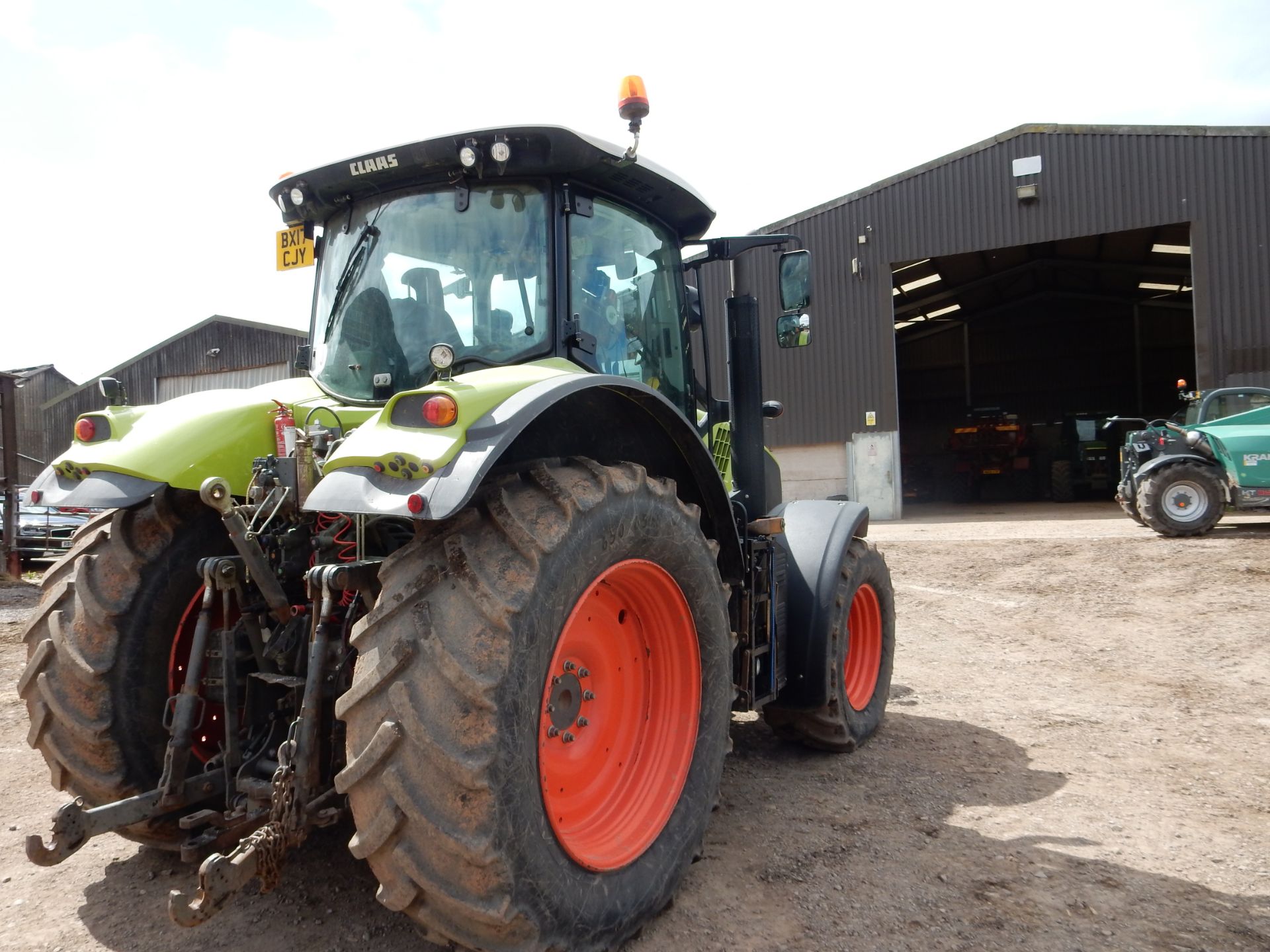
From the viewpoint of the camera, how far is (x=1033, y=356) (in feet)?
94.8

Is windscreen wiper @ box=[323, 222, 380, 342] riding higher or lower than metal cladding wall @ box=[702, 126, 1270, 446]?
lower

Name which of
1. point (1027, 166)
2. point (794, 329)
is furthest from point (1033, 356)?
point (794, 329)

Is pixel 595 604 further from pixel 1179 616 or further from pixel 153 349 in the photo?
pixel 153 349

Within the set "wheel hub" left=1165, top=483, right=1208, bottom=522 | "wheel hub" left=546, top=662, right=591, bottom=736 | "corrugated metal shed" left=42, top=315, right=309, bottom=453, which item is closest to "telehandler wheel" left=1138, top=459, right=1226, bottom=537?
"wheel hub" left=1165, top=483, right=1208, bottom=522

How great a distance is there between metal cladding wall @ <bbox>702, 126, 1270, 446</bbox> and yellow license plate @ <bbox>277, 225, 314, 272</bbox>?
10.3m

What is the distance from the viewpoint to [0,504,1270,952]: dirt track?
2572mm

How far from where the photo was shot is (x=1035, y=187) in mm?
15562

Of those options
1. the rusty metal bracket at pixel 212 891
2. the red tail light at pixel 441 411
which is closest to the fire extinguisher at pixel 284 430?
the red tail light at pixel 441 411

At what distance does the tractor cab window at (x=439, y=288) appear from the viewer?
301 cm

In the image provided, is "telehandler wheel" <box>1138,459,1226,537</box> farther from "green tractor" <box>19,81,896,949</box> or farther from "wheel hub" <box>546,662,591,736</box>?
"wheel hub" <box>546,662,591,736</box>

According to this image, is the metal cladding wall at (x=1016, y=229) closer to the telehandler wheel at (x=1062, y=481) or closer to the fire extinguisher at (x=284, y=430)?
the telehandler wheel at (x=1062, y=481)

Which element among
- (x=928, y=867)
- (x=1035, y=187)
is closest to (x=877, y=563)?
(x=928, y=867)

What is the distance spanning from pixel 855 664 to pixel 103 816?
3327 mm

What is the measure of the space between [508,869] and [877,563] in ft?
9.74
